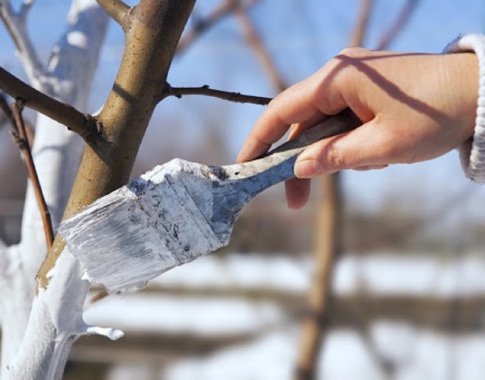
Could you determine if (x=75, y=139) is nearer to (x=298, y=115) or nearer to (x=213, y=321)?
(x=298, y=115)

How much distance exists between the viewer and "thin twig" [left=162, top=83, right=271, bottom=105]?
454 mm

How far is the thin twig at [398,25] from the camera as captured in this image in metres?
1.51

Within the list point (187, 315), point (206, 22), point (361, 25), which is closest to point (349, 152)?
point (206, 22)

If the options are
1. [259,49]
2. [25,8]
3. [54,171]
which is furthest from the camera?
[259,49]

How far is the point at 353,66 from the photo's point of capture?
42cm

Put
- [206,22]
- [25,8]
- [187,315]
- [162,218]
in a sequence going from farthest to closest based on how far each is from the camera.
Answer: [187,315] < [206,22] < [25,8] < [162,218]

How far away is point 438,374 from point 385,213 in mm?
543

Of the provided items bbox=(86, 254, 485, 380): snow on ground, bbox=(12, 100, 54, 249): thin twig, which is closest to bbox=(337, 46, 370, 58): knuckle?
bbox=(12, 100, 54, 249): thin twig

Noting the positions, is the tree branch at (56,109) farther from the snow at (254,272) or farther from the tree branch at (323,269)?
the snow at (254,272)

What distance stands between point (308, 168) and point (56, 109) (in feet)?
0.48

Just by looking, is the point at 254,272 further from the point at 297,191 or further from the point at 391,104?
the point at 391,104

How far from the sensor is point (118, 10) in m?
0.46

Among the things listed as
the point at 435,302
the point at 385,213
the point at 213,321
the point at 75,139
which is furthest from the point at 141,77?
the point at 213,321

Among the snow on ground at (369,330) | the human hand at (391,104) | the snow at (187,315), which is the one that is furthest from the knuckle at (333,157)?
the snow at (187,315)
